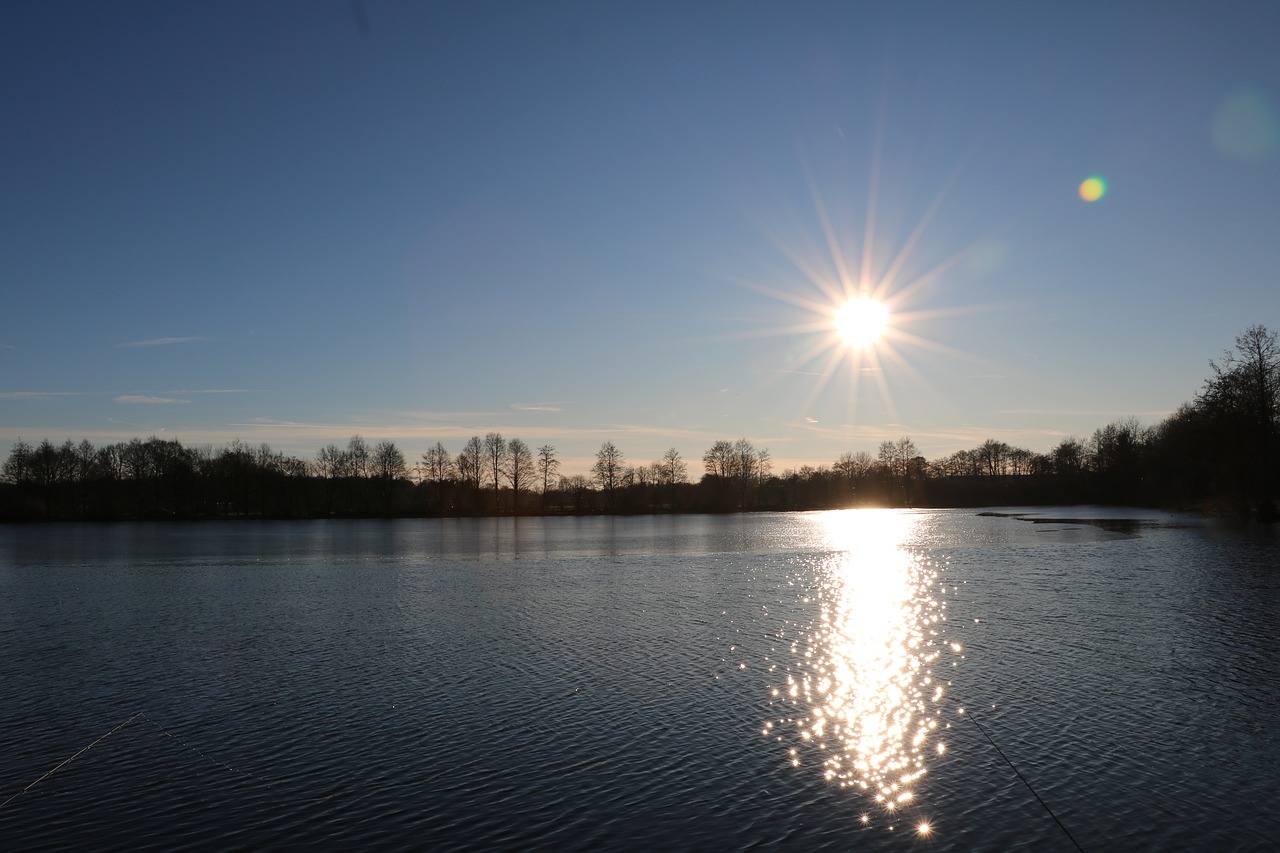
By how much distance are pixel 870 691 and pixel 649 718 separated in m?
5.45

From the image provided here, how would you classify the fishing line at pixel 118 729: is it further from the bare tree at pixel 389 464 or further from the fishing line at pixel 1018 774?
the bare tree at pixel 389 464

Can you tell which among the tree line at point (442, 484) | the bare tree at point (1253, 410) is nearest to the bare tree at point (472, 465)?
the tree line at point (442, 484)

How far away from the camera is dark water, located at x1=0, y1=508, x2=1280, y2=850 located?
1145 centimetres

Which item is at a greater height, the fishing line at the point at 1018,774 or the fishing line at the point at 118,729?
the fishing line at the point at 118,729

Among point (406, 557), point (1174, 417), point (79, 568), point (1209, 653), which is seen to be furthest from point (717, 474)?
point (1209, 653)

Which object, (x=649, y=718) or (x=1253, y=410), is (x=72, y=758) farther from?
(x=1253, y=410)

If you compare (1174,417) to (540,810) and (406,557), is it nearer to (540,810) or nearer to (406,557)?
(406,557)

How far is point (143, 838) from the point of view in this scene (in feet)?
36.5

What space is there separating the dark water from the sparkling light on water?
0.10 m

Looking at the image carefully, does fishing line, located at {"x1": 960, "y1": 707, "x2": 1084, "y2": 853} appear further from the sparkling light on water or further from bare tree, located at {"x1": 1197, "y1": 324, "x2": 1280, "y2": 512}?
bare tree, located at {"x1": 1197, "y1": 324, "x2": 1280, "y2": 512}

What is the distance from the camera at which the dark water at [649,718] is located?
11.5 meters

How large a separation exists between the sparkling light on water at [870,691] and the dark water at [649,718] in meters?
0.10

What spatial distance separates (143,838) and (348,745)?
160 inches

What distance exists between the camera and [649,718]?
1648 cm
